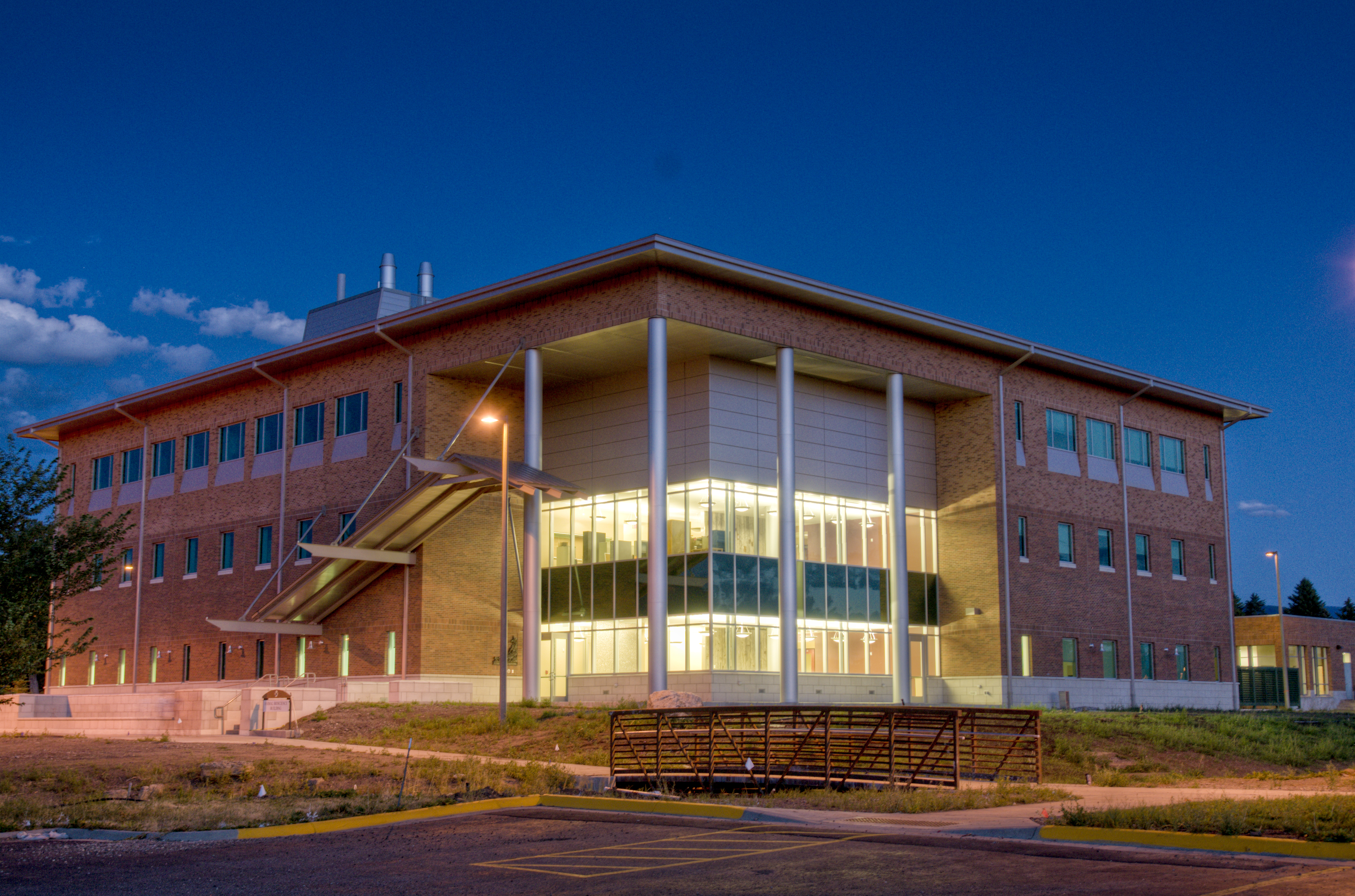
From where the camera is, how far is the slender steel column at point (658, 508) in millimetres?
36156

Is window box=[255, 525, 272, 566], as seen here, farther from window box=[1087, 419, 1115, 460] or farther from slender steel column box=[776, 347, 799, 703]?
window box=[1087, 419, 1115, 460]

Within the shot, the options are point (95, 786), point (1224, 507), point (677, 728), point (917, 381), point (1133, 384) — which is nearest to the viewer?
point (95, 786)

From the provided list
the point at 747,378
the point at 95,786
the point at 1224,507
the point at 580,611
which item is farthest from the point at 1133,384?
the point at 95,786

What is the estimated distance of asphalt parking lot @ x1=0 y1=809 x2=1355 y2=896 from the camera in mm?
10453

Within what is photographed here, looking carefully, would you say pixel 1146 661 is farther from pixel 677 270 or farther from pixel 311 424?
pixel 311 424

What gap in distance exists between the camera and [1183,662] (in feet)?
171

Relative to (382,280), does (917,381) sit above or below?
below

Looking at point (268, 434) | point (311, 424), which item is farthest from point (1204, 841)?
point (268, 434)

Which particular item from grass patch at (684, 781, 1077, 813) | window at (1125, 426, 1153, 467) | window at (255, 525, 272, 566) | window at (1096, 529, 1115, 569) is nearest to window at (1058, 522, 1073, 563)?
window at (1096, 529, 1115, 569)

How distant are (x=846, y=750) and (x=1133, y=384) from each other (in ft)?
112

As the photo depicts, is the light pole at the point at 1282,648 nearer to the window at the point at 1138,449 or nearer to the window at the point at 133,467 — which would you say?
the window at the point at 1138,449

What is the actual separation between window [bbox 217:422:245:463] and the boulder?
23.1 metres

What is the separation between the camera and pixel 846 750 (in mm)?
20875

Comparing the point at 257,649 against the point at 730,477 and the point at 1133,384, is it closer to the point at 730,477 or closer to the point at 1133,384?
the point at 730,477
